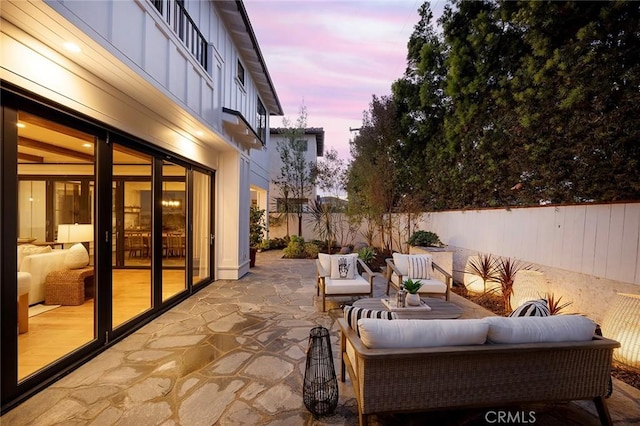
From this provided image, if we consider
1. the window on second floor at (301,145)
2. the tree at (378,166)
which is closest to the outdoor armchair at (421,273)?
the tree at (378,166)

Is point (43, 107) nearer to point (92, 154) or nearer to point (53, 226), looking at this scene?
point (92, 154)

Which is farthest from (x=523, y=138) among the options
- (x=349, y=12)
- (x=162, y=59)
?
(x=162, y=59)

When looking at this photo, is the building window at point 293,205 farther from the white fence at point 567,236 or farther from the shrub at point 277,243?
the white fence at point 567,236

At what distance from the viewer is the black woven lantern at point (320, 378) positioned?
2.23 meters

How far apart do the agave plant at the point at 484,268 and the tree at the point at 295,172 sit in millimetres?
7956

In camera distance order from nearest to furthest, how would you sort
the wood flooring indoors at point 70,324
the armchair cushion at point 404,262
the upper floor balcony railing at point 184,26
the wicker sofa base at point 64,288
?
the wood flooring indoors at point 70,324
the upper floor balcony railing at point 184,26
the wicker sofa base at point 64,288
the armchair cushion at point 404,262

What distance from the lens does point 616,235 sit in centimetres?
345

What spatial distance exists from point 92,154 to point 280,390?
3.31 meters

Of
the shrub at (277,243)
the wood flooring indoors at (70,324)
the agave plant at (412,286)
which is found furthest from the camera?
the shrub at (277,243)

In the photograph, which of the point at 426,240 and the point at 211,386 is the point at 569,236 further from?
the point at 211,386

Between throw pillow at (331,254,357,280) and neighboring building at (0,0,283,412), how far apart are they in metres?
2.79

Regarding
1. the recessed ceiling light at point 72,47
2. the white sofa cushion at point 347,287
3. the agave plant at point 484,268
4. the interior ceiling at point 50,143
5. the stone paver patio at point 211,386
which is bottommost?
the stone paver patio at point 211,386

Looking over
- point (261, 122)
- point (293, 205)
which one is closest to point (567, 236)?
point (261, 122)

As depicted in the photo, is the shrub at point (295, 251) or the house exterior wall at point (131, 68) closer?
the house exterior wall at point (131, 68)
